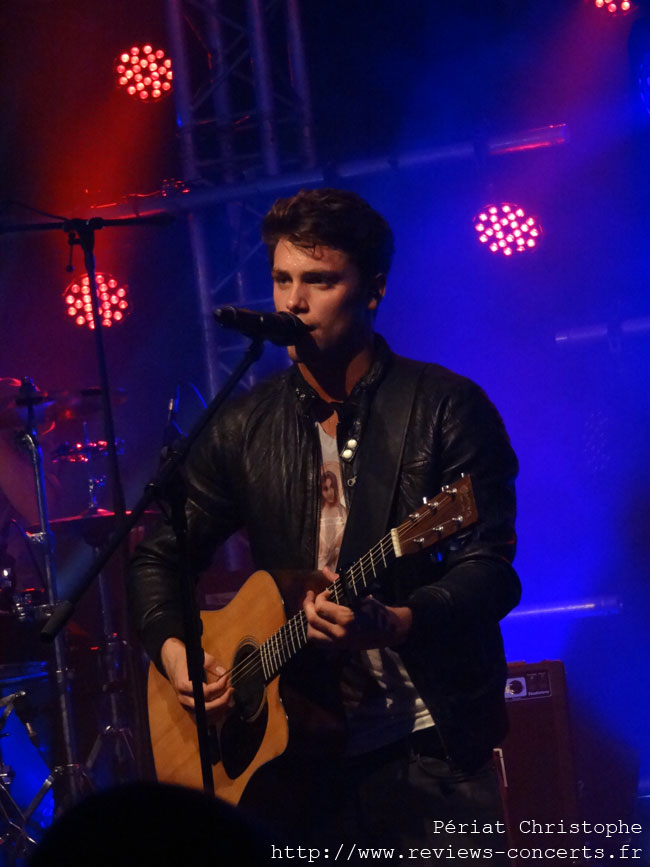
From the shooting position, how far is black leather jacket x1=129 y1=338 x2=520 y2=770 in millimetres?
2826

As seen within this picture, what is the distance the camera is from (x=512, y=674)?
17.7ft

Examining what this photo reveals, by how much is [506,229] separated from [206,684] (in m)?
5.85

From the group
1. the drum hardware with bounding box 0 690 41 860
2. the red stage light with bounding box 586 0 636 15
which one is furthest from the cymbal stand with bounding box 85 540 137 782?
the red stage light with bounding box 586 0 636 15

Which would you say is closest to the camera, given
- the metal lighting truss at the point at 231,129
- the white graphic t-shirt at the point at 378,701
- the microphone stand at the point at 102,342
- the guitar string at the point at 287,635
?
the guitar string at the point at 287,635

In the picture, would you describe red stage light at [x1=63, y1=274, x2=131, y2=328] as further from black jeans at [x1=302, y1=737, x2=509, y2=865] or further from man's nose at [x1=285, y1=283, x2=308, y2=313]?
black jeans at [x1=302, y1=737, x2=509, y2=865]

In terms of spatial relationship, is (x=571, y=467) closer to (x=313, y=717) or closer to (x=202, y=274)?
(x=202, y=274)

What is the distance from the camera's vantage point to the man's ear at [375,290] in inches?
135

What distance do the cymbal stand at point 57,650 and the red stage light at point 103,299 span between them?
2019mm

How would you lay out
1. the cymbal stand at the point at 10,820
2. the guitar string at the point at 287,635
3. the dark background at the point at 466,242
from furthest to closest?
the dark background at the point at 466,242, the cymbal stand at the point at 10,820, the guitar string at the point at 287,635

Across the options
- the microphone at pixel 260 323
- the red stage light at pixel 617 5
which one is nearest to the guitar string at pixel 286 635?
the microphone at pixel 260 323

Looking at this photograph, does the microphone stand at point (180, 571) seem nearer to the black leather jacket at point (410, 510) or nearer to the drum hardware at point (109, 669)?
the black leather jacket at point (410, 510)

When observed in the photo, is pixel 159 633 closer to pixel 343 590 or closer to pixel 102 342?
pixel 343 590

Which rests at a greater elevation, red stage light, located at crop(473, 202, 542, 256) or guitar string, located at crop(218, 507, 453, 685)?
red stage light, located at crop(473, 202, 542, 256)

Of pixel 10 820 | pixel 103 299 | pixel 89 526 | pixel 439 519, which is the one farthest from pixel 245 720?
pixel 103 299
